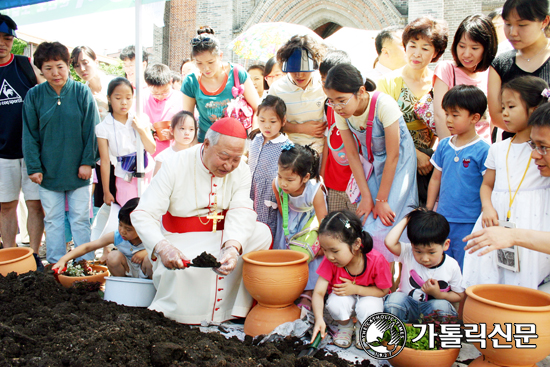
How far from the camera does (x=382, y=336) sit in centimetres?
239

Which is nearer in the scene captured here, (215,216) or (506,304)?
(506,304)

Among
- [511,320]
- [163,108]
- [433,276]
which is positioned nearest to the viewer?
[511,320]

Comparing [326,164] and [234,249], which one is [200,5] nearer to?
[326,164]

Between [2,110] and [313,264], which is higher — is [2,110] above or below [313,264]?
above

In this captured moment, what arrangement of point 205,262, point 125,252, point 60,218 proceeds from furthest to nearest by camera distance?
point 60,218 → point 125,252 → point 205,262

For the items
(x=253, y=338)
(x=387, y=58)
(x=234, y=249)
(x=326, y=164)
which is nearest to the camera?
(x=253, y=338)

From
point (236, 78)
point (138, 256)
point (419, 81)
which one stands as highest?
point (236, 78)

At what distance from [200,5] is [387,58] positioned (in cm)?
1273

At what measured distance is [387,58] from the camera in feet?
15.8

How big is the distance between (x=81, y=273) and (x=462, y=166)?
10.5 feet

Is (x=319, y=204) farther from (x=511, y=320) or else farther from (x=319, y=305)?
(x=511, y=320)

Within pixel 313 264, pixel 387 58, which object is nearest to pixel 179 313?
pixel 313 264

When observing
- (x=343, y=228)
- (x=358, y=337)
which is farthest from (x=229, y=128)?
(x=358, y=337)

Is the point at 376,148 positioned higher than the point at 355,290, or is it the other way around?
the point at 376,148
